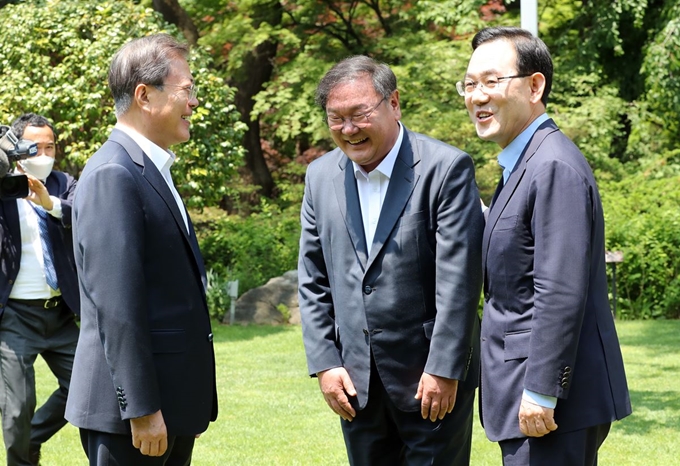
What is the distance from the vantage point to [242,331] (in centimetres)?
1326

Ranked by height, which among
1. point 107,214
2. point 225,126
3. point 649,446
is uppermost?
point 107,214

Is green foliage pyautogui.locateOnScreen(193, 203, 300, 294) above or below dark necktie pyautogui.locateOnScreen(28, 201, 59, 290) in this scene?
below

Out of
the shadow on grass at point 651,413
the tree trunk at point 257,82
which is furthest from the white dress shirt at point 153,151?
the tree trunk at point 257,82

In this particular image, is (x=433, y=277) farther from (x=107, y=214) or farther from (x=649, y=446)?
(x=649, y=446)

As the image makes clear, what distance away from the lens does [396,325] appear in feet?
12.6

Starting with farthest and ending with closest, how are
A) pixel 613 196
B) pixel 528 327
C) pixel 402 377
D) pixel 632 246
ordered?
1. pixel 613 196
2. pixel 632 246
3. pixel 402 377
4. pixel 528 327

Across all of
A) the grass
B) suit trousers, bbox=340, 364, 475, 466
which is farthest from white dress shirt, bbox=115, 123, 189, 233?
the grass

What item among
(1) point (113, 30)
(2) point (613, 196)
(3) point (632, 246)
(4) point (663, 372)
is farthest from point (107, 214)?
(2) point (613, 196)

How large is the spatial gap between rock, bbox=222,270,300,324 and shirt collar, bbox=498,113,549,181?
34.4ft

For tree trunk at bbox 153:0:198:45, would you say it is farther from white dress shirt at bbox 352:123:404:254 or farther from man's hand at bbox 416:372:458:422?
man's hand at bbox 416:372:458:422

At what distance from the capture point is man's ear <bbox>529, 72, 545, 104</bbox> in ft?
11.4

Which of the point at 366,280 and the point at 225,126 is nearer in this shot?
the point at 366,280

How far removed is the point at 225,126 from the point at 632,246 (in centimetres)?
Answer: 627

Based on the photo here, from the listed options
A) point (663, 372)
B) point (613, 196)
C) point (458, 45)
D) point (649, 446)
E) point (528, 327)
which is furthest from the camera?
point (458, 45)
